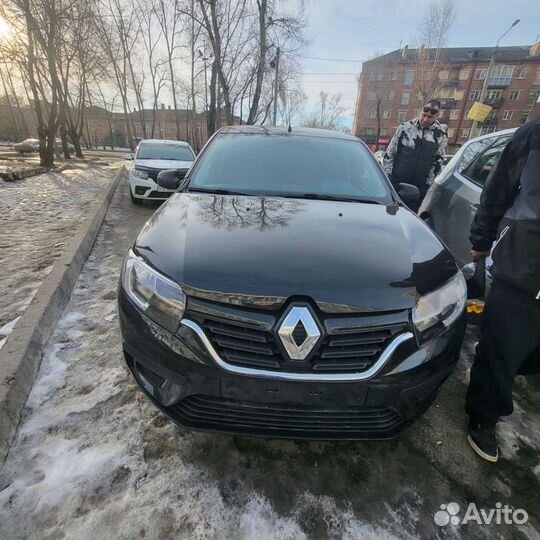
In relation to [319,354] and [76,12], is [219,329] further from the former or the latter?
[76,12]

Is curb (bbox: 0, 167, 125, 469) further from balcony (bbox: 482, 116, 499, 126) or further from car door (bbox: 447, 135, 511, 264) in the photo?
balcony (bbox: 482, 116, 499, 126)

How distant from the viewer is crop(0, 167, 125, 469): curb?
5.24ft

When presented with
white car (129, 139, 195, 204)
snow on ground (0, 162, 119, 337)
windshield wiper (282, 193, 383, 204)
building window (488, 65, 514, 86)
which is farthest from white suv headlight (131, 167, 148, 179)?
building window (488, 65, 514, 86)

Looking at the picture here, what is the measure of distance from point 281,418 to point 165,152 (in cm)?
769

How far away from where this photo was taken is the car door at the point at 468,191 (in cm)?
271

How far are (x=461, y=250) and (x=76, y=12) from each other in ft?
48.6

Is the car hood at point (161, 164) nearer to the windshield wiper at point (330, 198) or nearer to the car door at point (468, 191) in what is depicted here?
the windshield wiper at point (330, 198)

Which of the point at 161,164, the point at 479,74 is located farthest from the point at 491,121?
the point at 161,164

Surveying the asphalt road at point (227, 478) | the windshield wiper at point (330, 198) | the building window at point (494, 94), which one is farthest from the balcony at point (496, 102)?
the asphalt road at point (227, 478)

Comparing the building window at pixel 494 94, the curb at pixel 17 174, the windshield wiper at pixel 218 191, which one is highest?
the building window at pixel 494 94

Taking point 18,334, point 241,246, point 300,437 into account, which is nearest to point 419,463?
point 300,437

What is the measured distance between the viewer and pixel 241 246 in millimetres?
1465

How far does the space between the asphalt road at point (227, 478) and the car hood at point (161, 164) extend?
17.9ft

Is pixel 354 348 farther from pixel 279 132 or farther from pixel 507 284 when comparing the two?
pixel 279 132
